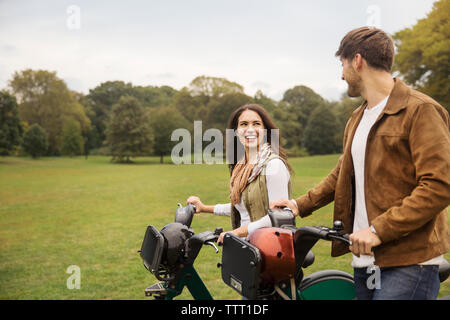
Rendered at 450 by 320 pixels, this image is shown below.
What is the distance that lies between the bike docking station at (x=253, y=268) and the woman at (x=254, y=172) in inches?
17.2

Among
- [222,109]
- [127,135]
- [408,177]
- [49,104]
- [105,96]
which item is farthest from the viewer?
[105,96]

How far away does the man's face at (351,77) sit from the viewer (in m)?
1.90

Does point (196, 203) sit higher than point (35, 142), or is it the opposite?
point (35, 142)

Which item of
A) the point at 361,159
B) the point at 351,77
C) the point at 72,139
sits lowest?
the point at 361,159

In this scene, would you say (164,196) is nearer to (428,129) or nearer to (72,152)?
(428,129)

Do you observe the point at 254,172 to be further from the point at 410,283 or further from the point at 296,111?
the point at 296,111

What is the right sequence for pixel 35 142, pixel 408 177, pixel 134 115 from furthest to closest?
pixel 134 115
pixel 35 142
pixel 408 177

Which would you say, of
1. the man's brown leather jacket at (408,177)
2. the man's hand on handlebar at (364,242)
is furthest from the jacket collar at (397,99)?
the man's hand on handlebar at (364,242)

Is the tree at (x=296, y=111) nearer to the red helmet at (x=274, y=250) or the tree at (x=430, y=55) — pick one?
the tree at (x=430, y=55)

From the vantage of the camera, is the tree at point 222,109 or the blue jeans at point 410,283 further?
the tree at point 222,109

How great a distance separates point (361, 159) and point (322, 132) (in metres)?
41.6

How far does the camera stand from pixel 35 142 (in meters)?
49.4

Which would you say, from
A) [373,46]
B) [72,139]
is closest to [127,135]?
[72,139]
